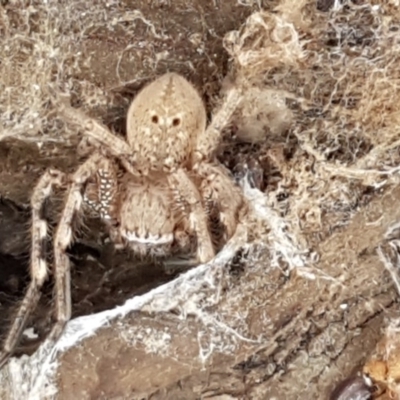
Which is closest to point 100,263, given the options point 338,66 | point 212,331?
point 212,331

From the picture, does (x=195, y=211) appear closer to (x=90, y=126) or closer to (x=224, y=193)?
(x=224, y=193)

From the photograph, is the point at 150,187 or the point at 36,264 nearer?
the point at 36,264

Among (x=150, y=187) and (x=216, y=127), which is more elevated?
(x=216, y=127)

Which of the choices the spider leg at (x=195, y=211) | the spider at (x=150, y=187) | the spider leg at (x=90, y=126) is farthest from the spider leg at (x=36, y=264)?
the spider leg at (x=195, y=211)

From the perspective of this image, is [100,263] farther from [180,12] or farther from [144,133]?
[180,12]

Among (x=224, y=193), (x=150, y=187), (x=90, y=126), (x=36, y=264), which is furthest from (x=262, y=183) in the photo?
(x=36, y=264)

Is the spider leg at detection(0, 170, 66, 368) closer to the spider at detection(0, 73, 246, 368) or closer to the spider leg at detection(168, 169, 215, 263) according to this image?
the spider at detection(0, 73, 246, 368)
